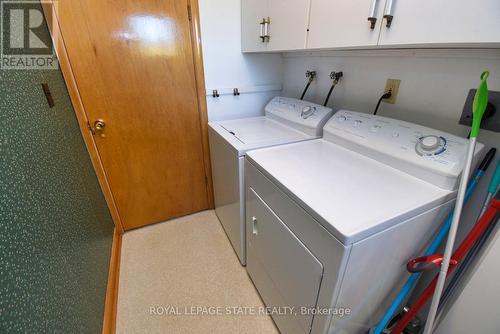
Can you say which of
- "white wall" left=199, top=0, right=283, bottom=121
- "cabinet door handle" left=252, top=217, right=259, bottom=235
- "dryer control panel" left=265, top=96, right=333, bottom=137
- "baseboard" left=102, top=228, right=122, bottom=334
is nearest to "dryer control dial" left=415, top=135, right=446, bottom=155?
"dryer control panel" left=265, top=96, right=333, bottom=137

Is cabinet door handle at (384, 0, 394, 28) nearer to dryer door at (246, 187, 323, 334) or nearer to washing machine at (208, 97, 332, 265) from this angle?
washing machine at (208, 97, 332, 265)

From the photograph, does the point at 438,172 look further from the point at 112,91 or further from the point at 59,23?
the point at 59,23

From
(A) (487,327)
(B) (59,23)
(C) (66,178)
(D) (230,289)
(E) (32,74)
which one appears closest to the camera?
(A) (487,327)

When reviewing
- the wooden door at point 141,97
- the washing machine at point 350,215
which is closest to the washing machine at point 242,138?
the washing machine at point 350,215

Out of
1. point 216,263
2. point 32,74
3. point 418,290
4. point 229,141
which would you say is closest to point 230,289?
point 216,263

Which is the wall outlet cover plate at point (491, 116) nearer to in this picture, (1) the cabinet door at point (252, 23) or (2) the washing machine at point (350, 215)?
(2) the washing machine at point (350, 215)

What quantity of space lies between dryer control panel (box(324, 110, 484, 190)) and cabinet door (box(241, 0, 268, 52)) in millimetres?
854

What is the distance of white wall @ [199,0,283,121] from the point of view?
1791 millimetres

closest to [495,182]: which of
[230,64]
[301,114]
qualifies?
[301,114]

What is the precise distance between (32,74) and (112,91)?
2.14ft

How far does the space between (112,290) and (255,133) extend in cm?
148

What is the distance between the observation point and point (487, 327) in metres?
0.82

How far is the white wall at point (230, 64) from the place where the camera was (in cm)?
179

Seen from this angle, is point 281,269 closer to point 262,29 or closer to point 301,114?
point 301,114
